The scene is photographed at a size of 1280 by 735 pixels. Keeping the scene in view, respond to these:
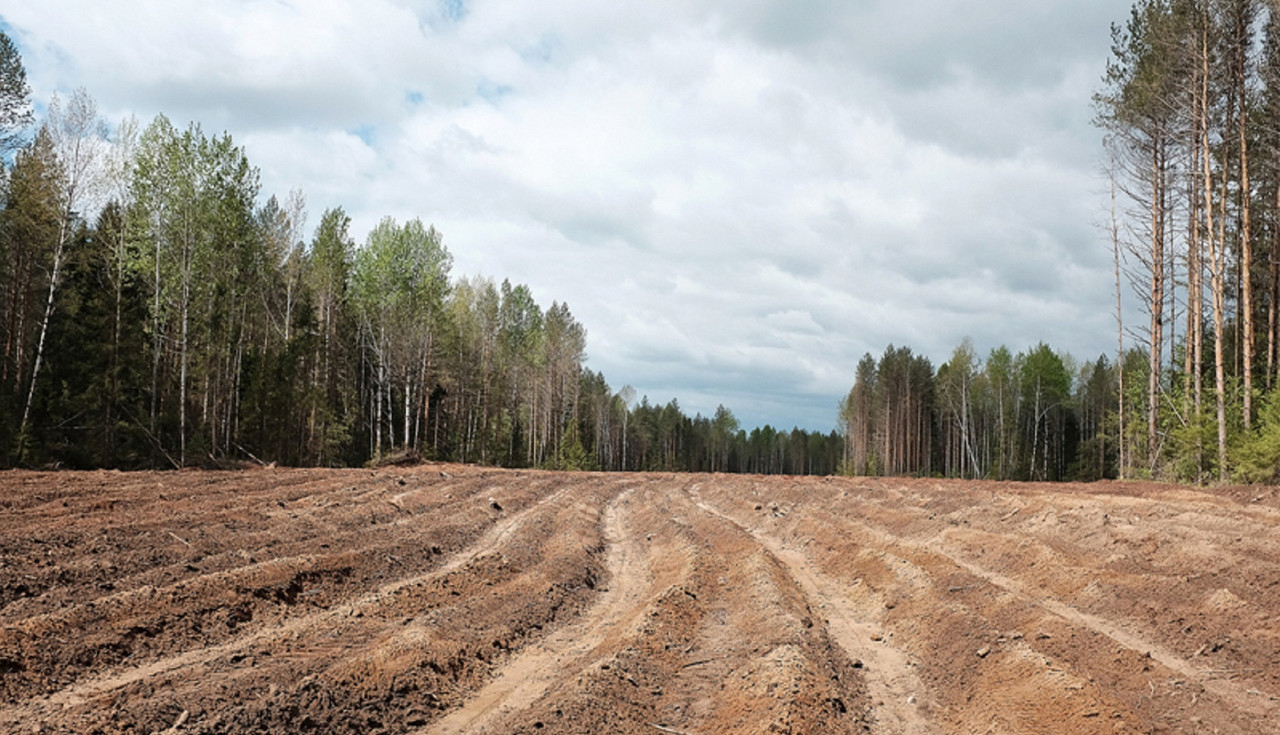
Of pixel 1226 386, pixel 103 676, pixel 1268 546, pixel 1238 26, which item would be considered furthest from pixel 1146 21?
pixel 103 676

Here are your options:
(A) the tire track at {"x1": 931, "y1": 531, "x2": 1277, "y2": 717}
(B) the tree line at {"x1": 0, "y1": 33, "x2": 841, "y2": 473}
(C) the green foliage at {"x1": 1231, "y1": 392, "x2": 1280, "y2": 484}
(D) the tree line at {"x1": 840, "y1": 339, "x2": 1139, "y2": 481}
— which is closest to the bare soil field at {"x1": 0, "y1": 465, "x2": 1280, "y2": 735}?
(A) the tire track at {"x1": 931, "y1": 531, "x2": 1277, "y2": 717}

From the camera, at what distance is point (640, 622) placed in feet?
25.7

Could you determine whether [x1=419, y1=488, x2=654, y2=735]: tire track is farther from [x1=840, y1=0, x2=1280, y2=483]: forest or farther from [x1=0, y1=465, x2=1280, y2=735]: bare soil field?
[x1=840, y1=0, x2=1280, y2=483]: forest

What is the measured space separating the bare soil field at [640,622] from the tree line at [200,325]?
14.4 m

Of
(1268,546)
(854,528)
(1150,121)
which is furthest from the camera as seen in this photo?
(1150,121)

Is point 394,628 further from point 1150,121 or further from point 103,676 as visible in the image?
point 1150,121

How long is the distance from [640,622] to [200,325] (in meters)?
30.7

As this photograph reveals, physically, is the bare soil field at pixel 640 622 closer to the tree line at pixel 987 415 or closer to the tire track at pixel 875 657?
the tire track at pixel 875 657

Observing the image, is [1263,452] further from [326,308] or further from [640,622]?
[326,308]

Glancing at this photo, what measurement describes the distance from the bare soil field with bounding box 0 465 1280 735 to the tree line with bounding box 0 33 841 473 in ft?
47.1

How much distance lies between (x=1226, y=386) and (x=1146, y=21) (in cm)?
1167

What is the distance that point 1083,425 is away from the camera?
220 feet

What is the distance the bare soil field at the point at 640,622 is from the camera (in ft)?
17.5

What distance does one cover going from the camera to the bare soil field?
17.5ft
